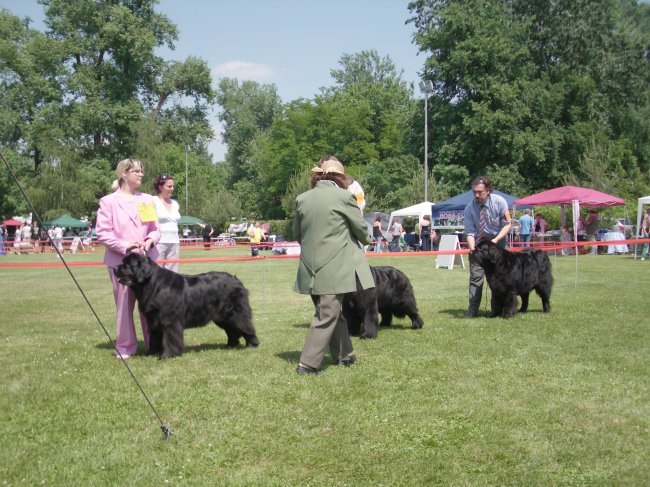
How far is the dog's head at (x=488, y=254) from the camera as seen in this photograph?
8.38 meters

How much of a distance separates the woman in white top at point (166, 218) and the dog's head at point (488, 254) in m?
4.17

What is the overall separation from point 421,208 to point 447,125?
11.0 metres

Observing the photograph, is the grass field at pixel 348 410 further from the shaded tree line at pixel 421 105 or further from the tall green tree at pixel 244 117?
the tall green tree at pixel 244 117

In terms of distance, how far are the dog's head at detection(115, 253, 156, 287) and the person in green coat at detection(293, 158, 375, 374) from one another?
1.66 meters

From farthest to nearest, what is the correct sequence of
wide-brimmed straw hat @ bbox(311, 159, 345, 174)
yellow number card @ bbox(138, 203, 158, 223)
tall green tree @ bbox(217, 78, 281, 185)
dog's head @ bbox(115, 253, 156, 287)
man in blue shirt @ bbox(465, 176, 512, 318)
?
1. tall green tree @ bbox(217, 78, 281, 185)
2. man in blue shirt @ bbox(465, 176, 512, 318)
3. yellow number card @ bbox(138, 203, 158, 223)
4. dog's head @ bbox(115, 253, 156, 287)
5. wide-brimmed straw hat @ bbox(311, 159, 345, 174)

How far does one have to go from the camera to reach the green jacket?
5551 millimetres

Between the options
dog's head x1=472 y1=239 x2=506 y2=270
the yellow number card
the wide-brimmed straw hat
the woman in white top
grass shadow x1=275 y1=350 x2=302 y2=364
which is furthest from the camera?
dog's head x1=472 y1=239 x2=506 y2=270

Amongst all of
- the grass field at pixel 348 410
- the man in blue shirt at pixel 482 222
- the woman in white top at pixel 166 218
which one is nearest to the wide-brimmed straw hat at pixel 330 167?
the grass field at pixel 348 410

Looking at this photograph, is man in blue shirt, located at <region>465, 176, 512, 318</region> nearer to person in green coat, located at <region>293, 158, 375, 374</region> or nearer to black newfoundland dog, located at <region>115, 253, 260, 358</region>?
person in green coat, located at <region>293, 158, 375, 374</region>

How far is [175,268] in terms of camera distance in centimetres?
824

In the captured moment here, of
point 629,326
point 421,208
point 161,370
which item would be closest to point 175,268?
point 161,370

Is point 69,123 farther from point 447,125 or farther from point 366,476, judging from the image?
point 366,476

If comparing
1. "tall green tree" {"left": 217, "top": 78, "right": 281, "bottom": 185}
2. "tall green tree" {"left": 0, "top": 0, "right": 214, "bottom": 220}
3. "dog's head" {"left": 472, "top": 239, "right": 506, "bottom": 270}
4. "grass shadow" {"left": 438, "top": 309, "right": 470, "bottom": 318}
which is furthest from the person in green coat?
"tall green tree" {"left": 217, "top": 78, "right": 281, "bottom": 185}

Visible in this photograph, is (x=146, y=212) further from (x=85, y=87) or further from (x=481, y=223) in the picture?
(x=85, y=87)
